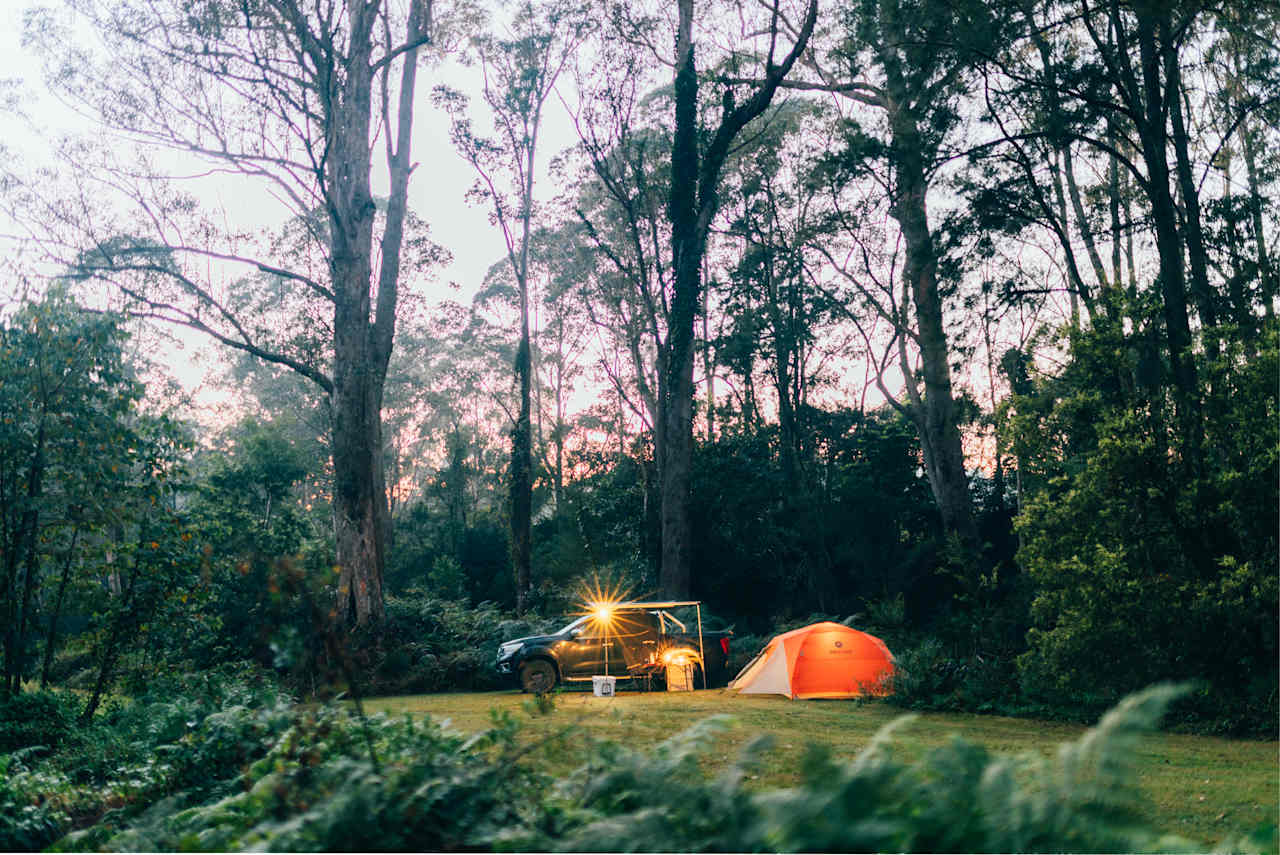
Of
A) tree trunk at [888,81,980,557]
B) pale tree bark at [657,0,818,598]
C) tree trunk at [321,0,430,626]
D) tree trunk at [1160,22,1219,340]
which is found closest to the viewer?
tree trunk at [1160,22,1219,340]

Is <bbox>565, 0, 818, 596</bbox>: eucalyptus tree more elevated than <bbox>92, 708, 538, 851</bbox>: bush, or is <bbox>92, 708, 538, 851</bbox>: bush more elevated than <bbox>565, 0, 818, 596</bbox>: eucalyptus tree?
<bbox>565, 0, 818, 596</bbox>: eucalyptus tree

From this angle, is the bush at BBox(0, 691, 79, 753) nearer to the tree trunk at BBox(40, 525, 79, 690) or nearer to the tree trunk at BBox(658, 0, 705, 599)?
the tree trunk at BBox(40, 525, 79, 690)

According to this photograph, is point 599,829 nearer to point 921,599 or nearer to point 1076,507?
point 1076,507

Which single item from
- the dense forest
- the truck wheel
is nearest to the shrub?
the dense forest

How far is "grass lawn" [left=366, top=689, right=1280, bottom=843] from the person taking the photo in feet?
17.4

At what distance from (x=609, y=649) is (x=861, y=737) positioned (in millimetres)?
6185

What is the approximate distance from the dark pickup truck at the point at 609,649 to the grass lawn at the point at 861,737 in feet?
1.43

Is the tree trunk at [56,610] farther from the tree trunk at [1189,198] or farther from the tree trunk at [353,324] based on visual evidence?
the tree trunk at [1189,198]

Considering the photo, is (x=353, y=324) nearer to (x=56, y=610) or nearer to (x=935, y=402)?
(x=56, y=610)

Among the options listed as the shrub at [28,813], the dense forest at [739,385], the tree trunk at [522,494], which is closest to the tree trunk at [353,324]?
the dense forest at [739,385]

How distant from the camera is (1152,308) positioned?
10180 mm

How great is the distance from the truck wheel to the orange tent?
346 cm

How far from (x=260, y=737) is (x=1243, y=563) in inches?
362

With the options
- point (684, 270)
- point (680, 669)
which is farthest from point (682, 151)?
point (680, 669)
